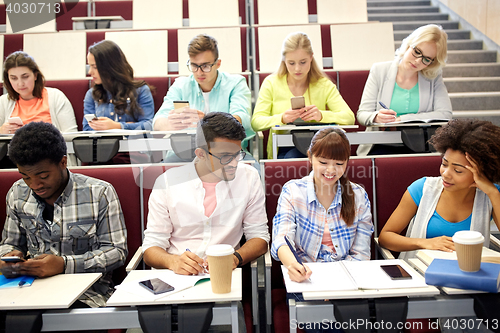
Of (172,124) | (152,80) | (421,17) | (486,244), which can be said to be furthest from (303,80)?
(421,17)

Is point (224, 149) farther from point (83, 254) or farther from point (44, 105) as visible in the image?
point (44, 105)

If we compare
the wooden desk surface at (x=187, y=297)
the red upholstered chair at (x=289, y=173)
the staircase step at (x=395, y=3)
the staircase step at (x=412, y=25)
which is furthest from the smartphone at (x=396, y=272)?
the staircase step at (x=395, y=3)

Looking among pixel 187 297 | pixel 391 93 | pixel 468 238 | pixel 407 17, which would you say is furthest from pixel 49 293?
pixel 407 17

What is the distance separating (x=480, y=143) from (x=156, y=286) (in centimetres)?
111

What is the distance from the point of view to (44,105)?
246 centimetres

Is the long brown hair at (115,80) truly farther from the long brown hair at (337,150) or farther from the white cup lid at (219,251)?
the white cup lid at (219,251)

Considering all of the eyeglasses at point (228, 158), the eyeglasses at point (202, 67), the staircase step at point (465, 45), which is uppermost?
the staircase step at point (465, 45)

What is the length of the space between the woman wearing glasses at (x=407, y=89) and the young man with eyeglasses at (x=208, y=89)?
0.66m

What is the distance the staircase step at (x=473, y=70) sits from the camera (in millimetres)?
3936

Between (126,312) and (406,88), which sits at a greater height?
(406,88)

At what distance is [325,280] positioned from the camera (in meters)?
1.17

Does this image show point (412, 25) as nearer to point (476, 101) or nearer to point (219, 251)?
point (476, 101)

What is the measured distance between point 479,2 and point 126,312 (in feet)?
15.2

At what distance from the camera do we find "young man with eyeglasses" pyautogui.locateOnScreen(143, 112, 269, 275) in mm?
1487
